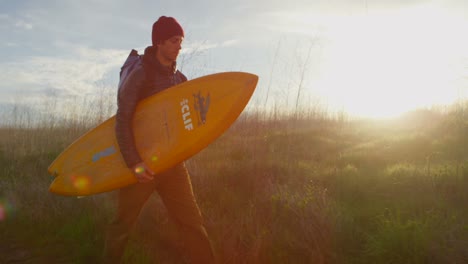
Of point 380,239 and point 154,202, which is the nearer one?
point 380,239

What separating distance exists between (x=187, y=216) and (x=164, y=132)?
0.72 metres

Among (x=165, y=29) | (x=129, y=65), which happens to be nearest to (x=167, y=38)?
(x=165, y=29)

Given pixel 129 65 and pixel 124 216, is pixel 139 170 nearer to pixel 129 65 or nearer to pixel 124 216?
pixel 124 216

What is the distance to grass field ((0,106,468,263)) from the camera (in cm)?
260

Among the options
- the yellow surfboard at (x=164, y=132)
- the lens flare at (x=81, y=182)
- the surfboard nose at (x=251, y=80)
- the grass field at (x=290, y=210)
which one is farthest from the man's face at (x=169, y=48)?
the grass field at (x=290, y=210)

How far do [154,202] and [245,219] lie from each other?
0.98 metres

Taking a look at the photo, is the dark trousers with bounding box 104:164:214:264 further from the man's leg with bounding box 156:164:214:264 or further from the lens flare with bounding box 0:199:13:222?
the lens flare with bounding box 0:199:13:222

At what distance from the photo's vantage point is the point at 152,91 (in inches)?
92.4

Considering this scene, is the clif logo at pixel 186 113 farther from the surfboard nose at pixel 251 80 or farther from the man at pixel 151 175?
the surfboard nose at pixel 251 80

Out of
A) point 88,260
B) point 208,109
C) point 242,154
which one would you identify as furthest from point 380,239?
point 242,154

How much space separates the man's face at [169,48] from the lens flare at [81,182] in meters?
1.23

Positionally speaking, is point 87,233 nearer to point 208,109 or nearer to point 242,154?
point 208,109

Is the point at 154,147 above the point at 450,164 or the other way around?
above

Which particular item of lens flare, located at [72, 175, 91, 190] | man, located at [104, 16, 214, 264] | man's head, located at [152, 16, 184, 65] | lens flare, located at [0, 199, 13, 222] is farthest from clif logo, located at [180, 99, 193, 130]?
lens flare, located at [0, 199, 13, 222]
